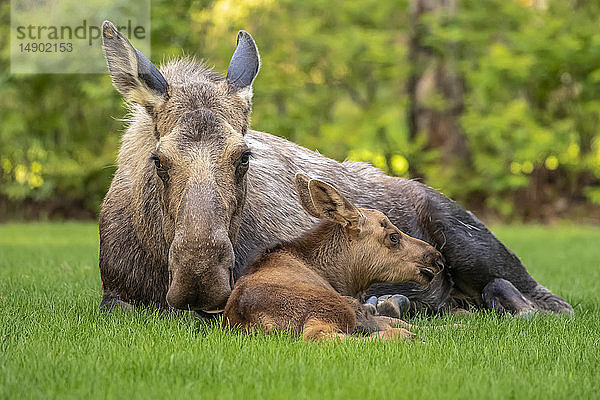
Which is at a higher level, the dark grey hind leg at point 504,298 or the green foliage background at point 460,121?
the green foliage background at point 460,121

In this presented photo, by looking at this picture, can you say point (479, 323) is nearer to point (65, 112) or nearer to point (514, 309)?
point (514, 309)

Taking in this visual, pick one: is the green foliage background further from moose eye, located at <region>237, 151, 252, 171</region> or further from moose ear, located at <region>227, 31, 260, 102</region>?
moose eye, located at <region>237, 151, 252, 171</region>

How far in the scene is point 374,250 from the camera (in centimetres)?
Result: 631


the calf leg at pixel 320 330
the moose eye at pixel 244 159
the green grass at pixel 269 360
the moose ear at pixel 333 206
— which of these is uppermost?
the moose eye at pixel 244 159

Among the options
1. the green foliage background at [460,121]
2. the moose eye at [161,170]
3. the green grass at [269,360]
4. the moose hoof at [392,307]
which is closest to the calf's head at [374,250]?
the moose hoof at [392,307]

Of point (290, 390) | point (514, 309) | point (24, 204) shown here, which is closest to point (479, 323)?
point (514, 309)

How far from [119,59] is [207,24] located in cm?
1740

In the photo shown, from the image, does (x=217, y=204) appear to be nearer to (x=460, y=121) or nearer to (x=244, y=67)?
(x=244, y=67)

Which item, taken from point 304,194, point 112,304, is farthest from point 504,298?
point 112,304

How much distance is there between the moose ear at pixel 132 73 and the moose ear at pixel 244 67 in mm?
577

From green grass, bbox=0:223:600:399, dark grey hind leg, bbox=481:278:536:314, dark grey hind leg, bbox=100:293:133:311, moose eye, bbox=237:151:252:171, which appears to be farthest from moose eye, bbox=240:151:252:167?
Result: dark grey hind leg, bbox=481:278:536:314

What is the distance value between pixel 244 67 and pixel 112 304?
2.11m

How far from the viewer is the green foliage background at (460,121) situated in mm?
20531

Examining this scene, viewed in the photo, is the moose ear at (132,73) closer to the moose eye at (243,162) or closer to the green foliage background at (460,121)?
the moose eye at (243,162)
